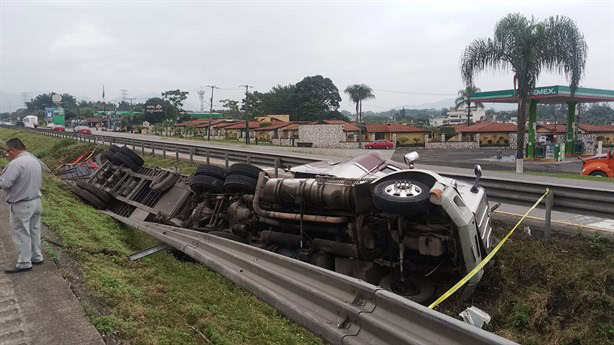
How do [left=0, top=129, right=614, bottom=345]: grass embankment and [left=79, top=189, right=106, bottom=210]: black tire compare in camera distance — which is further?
[left=79, top=189, right=106, bottom=210]: black tire

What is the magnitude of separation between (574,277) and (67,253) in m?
5.61

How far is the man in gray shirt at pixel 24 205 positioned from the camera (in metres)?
4.43

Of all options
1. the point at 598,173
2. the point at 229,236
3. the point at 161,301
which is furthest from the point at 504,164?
the point at 161,301

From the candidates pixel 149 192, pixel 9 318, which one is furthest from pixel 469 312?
pixel 149 192

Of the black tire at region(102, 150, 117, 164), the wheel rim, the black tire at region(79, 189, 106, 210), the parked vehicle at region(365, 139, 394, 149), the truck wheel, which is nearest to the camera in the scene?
the wheel rim

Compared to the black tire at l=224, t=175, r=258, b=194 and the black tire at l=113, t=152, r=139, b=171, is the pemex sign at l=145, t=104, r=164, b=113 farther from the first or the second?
the black tire at l=224, t=175, r=258, b=194

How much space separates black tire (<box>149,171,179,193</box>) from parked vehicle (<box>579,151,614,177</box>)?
52.2 feet

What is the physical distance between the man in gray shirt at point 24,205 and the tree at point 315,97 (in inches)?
3338

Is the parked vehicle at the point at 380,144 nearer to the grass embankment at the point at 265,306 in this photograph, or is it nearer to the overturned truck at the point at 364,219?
the overturned truck at the point at 364,219

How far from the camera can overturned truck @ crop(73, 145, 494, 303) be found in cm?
429

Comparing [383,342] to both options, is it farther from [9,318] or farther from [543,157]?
[543,157]

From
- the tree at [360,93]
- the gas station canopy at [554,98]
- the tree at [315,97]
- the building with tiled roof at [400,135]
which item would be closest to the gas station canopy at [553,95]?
the gas station canopy at [554,98]

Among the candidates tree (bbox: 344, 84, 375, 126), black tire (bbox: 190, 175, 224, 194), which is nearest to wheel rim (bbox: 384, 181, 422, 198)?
black tire (bbox: 190, 175, 224, 194)

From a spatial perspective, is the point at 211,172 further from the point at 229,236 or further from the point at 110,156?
the point at 110,156
